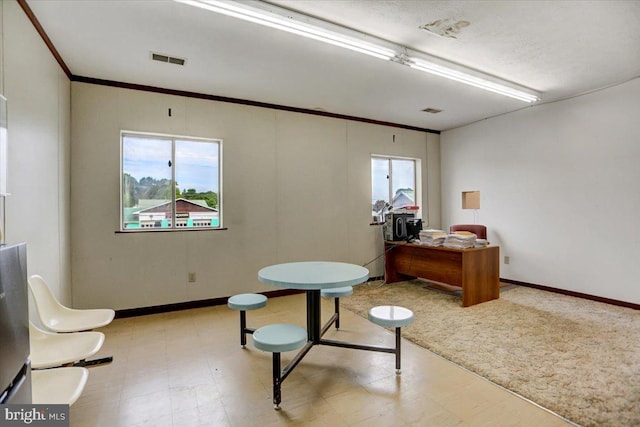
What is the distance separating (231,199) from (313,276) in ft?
7.54

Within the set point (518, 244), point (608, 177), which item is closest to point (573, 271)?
point (518, 244)

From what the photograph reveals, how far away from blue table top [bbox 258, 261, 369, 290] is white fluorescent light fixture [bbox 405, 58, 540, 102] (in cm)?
221

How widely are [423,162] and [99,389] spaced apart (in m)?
5.79

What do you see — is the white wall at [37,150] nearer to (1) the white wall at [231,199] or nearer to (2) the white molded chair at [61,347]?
(1) the white wall at [231,199]

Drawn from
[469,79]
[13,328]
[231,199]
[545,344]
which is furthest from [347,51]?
[545,344]

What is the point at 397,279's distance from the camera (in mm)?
5363

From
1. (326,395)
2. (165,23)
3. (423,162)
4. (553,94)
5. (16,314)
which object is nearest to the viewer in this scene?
(16,314)

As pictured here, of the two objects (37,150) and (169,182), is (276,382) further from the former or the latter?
(169,182)

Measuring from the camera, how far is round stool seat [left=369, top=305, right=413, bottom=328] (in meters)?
2.27

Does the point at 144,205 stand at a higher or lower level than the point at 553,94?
lower

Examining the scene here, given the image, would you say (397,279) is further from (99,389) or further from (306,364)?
(99,389)

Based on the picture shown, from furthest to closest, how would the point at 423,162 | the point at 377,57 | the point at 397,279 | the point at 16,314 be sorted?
the point at 423,162 → the point at 397,279 → the point at 377,57 → the point at 16,314

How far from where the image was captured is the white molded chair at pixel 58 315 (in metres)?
2.21

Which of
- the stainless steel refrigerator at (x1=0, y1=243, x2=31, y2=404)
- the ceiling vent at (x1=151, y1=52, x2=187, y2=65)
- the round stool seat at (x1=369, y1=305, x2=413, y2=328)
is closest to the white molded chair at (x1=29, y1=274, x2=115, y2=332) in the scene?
the stainless steel refrigerator at (x1=0, y1=243, x2=31, y2=404)
